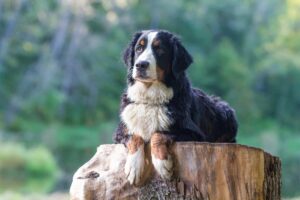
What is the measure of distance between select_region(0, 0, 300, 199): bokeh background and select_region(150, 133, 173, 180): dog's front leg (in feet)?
55.5

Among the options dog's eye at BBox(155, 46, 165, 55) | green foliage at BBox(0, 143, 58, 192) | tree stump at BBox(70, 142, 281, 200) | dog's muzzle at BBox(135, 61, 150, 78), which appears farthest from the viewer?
green foliage at BBox(0, 143, 58, 192)

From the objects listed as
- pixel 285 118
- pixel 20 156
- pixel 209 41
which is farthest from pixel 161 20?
pixel 20 156

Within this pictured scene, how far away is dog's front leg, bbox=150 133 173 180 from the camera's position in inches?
137

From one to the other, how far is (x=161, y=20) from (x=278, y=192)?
22169 millimetres

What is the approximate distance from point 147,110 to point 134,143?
23 centimetres

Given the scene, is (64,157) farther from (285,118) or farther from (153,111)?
(153,111)

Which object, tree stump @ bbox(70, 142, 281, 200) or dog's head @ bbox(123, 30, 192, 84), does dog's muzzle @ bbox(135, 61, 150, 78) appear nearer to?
dog's head @ bbox(123, 30, 192, 84)

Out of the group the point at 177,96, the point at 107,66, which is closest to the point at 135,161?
the point at 177,96

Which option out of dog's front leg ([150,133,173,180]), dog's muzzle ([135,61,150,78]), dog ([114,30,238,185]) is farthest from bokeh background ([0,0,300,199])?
dog's front leg ([150,133,173,180])

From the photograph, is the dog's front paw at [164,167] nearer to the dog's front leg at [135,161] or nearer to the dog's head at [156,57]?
the dog's front leg at [135,161]

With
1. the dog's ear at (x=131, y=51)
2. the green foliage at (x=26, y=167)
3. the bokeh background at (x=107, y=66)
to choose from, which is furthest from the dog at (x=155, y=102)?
the bokeh background at (x=107, y=66)

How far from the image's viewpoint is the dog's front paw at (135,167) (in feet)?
11.6

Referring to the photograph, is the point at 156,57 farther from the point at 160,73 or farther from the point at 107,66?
the point at 107,66

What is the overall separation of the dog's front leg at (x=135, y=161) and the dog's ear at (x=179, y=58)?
45 centimetres
